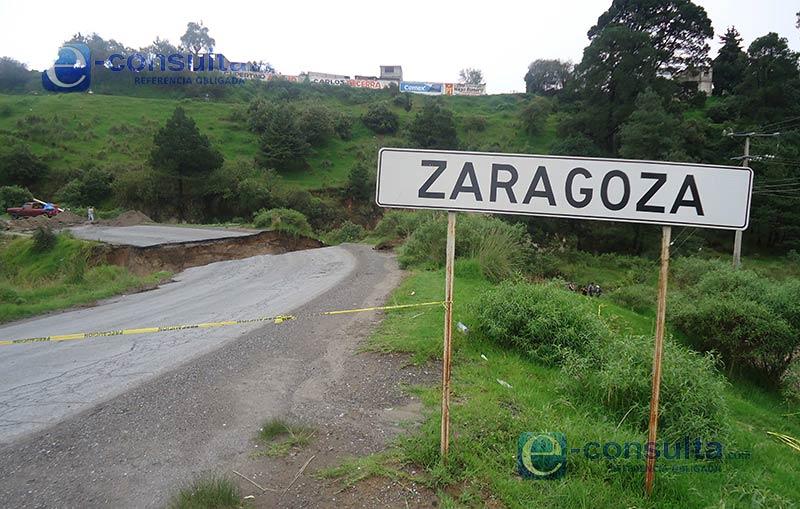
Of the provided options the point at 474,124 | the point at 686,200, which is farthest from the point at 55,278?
the point at 474,124

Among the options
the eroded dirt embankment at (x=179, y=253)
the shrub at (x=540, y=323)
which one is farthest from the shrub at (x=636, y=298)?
the eroded dirt embankment at (x=179, y=253)

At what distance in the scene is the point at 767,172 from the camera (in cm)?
3428

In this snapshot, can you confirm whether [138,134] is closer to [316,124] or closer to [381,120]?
[316,124]

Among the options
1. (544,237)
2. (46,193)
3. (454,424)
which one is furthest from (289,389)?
(46,193)

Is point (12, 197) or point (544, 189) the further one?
point (12, 197)

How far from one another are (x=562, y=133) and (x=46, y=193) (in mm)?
47409

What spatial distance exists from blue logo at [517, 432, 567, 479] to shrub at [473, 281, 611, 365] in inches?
82.8

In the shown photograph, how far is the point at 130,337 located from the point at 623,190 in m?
7.50

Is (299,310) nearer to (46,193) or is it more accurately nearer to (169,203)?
(169,203)

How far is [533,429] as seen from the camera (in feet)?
12.0

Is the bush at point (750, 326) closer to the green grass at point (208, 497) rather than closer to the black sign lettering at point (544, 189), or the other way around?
the black sign lettering at point (544, 189)

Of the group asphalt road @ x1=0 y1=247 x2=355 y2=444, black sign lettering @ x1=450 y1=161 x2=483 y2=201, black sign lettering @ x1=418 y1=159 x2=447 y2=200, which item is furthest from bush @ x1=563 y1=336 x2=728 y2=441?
asphalt road @ x1=0 y1=247 x2=355 y2=444

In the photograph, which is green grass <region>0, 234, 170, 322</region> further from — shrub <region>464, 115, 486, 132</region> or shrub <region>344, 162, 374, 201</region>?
shrub <region>464, 115, 486, 132</region>

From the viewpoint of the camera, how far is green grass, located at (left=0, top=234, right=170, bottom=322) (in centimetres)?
1127
